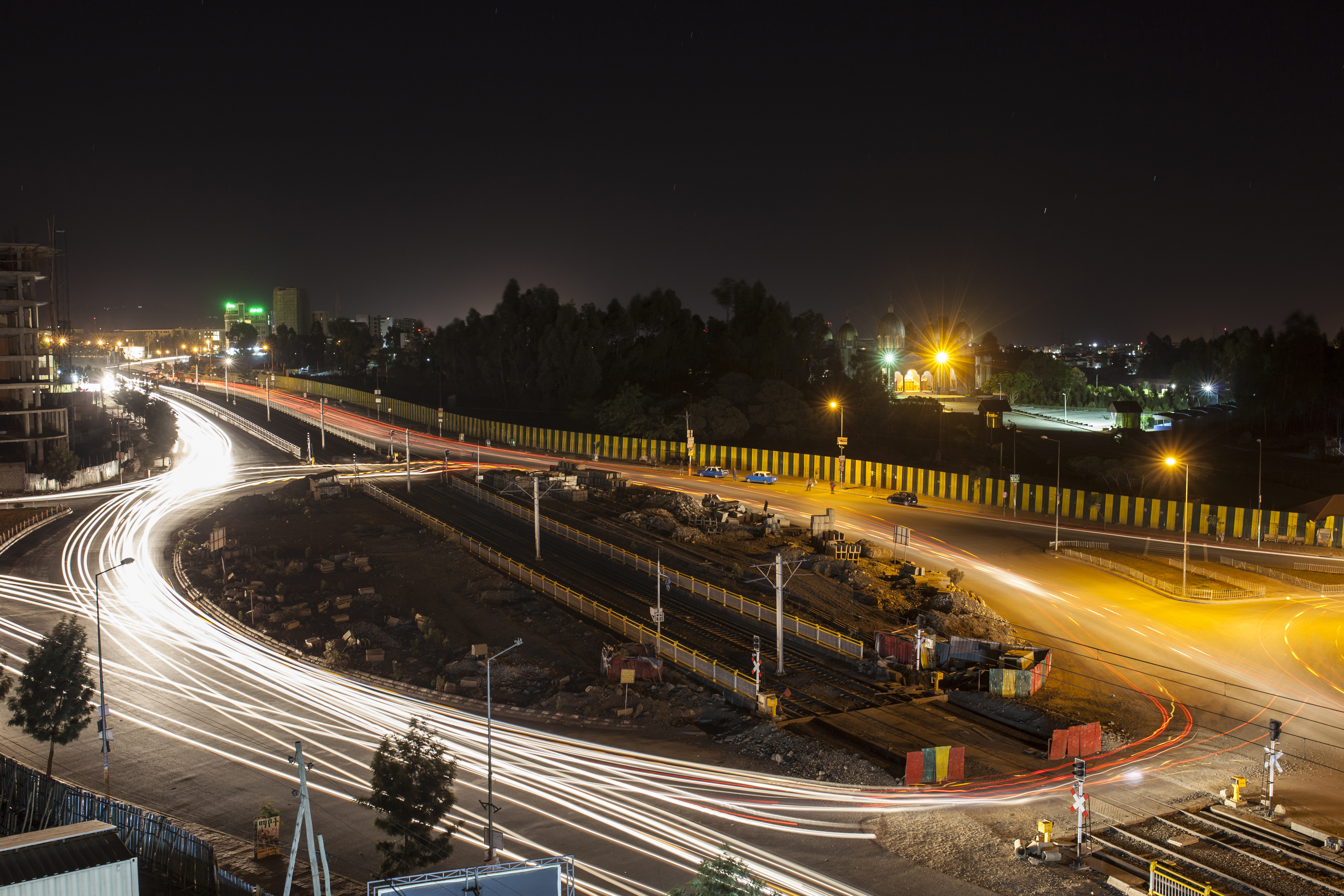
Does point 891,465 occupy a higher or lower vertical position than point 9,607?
higher

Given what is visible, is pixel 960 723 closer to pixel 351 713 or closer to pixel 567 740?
pixel 567 740

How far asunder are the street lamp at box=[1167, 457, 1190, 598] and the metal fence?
130 feet

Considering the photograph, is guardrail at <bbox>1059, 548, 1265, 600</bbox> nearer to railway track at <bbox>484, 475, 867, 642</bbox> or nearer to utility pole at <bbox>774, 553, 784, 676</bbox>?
railway track at <bbox>484, 475, 867, 642</bbox>

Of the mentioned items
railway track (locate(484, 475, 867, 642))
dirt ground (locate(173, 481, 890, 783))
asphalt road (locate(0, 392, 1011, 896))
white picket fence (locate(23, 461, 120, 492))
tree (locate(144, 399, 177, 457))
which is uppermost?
tree (locate(144, 399, 177, 457))

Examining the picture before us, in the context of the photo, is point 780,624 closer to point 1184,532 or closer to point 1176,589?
point 1176,589

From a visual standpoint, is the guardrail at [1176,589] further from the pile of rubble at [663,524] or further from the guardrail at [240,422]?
the guardrail at [240,422]

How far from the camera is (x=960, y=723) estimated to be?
28.6 metres

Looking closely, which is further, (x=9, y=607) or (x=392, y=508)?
(x=392, y=508)

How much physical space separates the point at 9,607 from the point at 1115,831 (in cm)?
4388

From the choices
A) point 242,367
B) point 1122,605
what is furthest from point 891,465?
point 242,367

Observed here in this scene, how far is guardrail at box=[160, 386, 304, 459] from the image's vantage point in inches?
3455

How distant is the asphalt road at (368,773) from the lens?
67.2 ft

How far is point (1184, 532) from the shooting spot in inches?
1855

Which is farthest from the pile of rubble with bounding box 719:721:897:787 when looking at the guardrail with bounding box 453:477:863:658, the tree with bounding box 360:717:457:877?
the tree with bounding box 360:717:457:877
